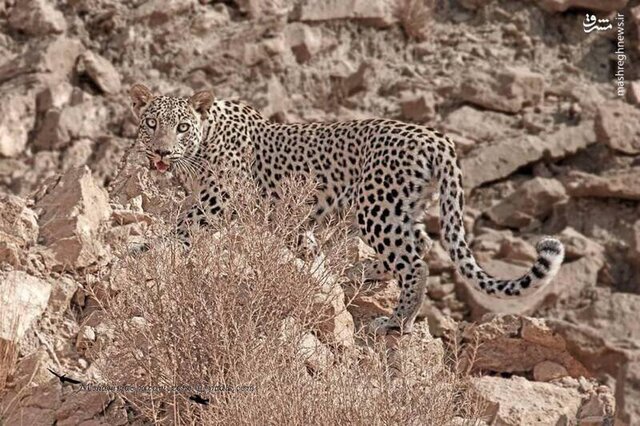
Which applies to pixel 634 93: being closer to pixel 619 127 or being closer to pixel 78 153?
pixel 619 127

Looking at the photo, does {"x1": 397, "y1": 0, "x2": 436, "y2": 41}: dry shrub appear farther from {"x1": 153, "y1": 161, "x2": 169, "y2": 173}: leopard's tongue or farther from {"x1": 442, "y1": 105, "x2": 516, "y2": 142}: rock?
{"x1": 153, "y1": 161, "x2": 169, "y2": 173}: leopard's tongue

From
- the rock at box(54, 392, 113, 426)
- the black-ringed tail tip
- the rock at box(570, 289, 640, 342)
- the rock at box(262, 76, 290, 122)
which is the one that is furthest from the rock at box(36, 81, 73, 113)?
the rock at box(54, 392, 113, 426)

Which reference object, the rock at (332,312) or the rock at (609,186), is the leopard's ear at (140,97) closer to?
the rock at (332,312)

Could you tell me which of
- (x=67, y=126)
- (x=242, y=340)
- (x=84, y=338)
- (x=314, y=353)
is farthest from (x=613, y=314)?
(x=242, y=340)

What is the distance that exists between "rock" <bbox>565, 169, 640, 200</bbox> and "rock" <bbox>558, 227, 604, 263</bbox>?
0.63 metres

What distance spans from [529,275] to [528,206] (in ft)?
22.0

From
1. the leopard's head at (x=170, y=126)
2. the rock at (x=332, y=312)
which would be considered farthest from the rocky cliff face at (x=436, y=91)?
the rock at (x=332, y=312)

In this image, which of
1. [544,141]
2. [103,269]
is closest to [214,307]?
[103,269]

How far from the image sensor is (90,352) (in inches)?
402

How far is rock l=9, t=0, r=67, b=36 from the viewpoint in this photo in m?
18.8

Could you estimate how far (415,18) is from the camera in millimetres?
19203

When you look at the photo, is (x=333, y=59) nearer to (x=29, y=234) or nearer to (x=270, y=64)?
(x=270, y=64)

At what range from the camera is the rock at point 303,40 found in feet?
61.8

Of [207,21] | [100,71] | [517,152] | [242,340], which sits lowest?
[517,152]
